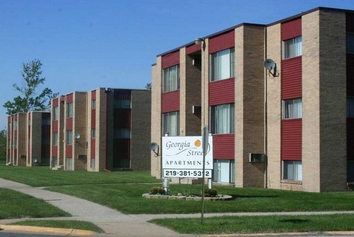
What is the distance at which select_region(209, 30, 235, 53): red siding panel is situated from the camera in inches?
1359

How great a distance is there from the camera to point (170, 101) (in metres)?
42.2

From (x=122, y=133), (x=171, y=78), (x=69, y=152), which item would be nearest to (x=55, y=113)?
(x=69, y=152)

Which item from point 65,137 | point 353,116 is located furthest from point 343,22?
point 65,137

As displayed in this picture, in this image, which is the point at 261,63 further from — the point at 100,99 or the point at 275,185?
the point at 100,99

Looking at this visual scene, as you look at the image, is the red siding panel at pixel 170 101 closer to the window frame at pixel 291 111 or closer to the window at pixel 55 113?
the window frame at pixel 291 111

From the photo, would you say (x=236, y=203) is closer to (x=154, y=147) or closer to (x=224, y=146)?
(x=224, y=146)

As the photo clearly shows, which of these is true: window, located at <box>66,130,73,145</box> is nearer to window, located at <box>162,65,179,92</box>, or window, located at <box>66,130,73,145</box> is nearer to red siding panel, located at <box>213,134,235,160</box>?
window, located at <box>162,65,179,92</box>

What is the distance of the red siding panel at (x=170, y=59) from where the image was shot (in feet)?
135

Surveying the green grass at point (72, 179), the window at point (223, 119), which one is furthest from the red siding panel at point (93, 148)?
the window at point (223, 119)

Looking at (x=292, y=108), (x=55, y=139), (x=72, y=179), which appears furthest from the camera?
(x=55, y=139)

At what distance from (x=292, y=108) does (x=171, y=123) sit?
42.3 ft

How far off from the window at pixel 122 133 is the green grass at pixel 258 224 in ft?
149

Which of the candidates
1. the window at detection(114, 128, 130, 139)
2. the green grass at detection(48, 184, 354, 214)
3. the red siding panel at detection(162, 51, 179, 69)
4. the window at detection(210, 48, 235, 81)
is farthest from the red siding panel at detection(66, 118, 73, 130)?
the green grass at detection(48, 184, 354, 214)

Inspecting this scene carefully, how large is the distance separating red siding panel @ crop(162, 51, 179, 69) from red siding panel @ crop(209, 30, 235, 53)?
16.7 feet
